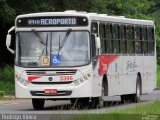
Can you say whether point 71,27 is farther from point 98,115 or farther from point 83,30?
point 98,115

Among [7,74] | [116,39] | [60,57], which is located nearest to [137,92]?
[116,39]

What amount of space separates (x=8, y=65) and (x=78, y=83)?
62.9 feet

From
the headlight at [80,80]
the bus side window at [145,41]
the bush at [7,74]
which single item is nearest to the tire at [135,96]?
the bus side window at [145,41]

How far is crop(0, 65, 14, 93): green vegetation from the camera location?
129 ft

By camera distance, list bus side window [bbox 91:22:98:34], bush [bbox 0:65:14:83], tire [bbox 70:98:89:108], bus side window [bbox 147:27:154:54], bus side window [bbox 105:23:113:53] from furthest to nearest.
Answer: bush [bbox 0:65:14:83], bus side window [bbox 147:27:154:54], bus side window [bbox 105:23:113:53], tire [bbox 70:98:89:108], bus side window [bbox 91:22:98:34]

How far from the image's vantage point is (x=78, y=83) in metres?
26.5

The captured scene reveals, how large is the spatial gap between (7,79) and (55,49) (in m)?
15.8

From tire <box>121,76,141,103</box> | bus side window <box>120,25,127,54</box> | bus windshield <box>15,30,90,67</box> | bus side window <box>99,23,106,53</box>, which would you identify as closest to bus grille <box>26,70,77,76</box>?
bus windshield <box>15,30,90,67</box>

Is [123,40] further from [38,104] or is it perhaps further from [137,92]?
[38,104]

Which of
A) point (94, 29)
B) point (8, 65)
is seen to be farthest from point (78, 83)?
point (8, 65)

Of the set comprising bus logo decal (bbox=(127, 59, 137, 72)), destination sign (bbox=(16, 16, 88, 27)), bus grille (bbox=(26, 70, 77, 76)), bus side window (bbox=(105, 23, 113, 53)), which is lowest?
bus logo decal (bbox=(127, 59, 137, 72))

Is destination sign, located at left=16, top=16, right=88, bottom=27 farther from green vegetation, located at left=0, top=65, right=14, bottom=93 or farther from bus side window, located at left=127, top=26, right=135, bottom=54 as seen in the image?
green vegetation, located at left=0, top=65, right=14, bottom=93

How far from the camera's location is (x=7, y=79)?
42.2 metres

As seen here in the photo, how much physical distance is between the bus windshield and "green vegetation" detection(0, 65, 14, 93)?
1176 centimetres
